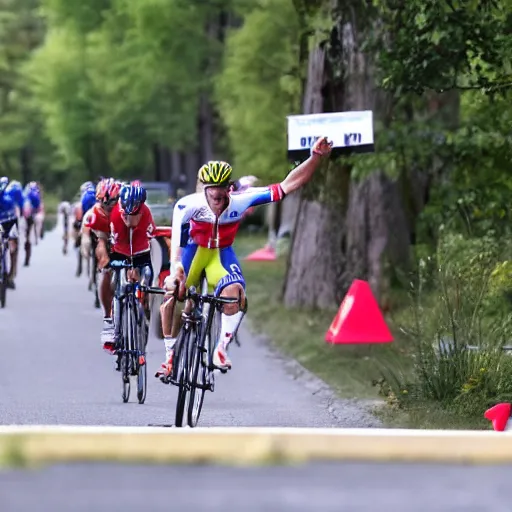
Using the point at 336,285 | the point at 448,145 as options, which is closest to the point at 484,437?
the point at 448,145

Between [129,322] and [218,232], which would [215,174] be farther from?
[129,322]

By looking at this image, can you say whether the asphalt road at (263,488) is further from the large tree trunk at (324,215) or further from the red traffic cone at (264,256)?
the red traffic cone at (264,256)

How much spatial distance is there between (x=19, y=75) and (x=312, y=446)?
8795 cm

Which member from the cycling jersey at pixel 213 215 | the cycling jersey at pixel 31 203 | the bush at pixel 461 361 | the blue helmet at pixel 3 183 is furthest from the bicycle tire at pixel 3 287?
the cycling jersey at pixel 213 215

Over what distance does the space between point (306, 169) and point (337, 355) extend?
23.1 ft

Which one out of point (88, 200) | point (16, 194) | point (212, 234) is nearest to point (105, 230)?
point (212, 234)

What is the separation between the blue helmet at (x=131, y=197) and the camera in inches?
587

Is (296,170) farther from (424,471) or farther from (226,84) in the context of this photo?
(226,84)

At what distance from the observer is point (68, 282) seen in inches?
1326

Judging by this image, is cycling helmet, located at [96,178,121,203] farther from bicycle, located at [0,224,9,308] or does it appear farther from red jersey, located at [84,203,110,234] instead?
bicycle, located at [0,224,9,308]

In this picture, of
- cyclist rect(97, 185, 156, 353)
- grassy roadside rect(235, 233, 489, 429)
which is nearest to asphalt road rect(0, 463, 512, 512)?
grassy roadside rect(235, 233, 489, 429)

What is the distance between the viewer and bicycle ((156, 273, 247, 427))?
491 inches

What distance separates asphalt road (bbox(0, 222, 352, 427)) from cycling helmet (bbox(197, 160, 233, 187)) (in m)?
2.23

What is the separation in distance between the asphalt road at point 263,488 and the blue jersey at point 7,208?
47.7ft
